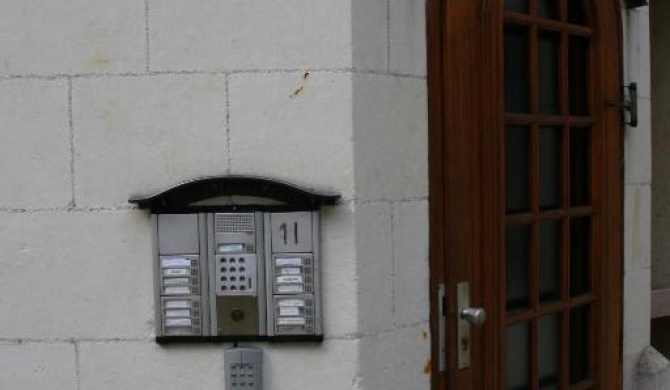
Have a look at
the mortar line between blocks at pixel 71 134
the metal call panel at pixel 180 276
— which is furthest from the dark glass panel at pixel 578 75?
the mortar line between blocks at pixel 71 134

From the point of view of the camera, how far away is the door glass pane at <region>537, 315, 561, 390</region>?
3.77m

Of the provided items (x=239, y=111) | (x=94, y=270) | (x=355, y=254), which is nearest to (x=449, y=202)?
(x=355, y=254)

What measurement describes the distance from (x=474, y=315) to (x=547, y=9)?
140 cm

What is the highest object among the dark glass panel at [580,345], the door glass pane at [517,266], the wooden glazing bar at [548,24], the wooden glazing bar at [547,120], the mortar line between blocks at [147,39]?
the wooden glazing bar at [548,24]

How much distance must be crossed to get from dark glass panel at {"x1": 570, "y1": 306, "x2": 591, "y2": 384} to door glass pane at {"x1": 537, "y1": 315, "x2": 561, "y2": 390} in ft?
0.51

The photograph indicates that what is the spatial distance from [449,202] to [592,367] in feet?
4.27

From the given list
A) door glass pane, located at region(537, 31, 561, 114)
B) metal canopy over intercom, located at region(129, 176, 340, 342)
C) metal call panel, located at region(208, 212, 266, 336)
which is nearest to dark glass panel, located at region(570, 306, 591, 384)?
door glass pane, located at region(537, 31, 561, 114)

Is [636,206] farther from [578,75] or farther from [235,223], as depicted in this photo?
[235,223]

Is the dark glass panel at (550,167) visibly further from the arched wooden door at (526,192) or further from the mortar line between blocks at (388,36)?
the mortar line between blocks at (388,36)

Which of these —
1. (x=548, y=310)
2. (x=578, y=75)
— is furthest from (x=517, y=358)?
(x=578, y=75)

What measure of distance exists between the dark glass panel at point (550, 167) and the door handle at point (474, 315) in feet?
2.32

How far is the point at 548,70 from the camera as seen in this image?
12.4 ft

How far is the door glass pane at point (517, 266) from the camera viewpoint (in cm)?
357

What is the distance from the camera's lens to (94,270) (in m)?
3.03
